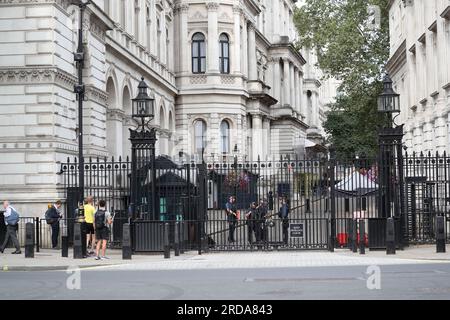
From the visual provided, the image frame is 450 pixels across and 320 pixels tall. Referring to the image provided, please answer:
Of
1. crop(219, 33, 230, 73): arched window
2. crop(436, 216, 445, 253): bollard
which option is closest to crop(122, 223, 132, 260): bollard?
crop(436, 216, 445, 253): bollard

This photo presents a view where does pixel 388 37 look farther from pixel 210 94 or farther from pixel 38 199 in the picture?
pixel 38 199

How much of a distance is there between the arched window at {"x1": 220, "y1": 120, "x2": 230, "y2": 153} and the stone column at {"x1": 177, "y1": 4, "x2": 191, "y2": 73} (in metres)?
4.78

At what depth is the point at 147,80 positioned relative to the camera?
165 feet

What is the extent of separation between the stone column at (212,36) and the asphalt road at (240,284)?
43.6m

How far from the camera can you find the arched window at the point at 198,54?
208 feet

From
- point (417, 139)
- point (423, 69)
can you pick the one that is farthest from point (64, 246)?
point (417, 139)

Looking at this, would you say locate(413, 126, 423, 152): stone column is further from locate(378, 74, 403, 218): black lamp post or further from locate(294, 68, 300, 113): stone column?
locate(294, 68, 300, 113): stone column

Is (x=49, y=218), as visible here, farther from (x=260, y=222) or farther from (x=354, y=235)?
(x=354, y=235)

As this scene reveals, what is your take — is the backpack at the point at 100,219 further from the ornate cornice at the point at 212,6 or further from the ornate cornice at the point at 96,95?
the ornate cornice at the point at 212,6

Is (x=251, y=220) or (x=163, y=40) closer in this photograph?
(x=251, y=220)

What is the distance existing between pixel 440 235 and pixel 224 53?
41913 millimetres

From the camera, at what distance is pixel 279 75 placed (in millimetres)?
85750

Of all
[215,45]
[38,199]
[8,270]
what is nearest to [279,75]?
[215,45]

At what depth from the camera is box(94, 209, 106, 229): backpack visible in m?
24.4
